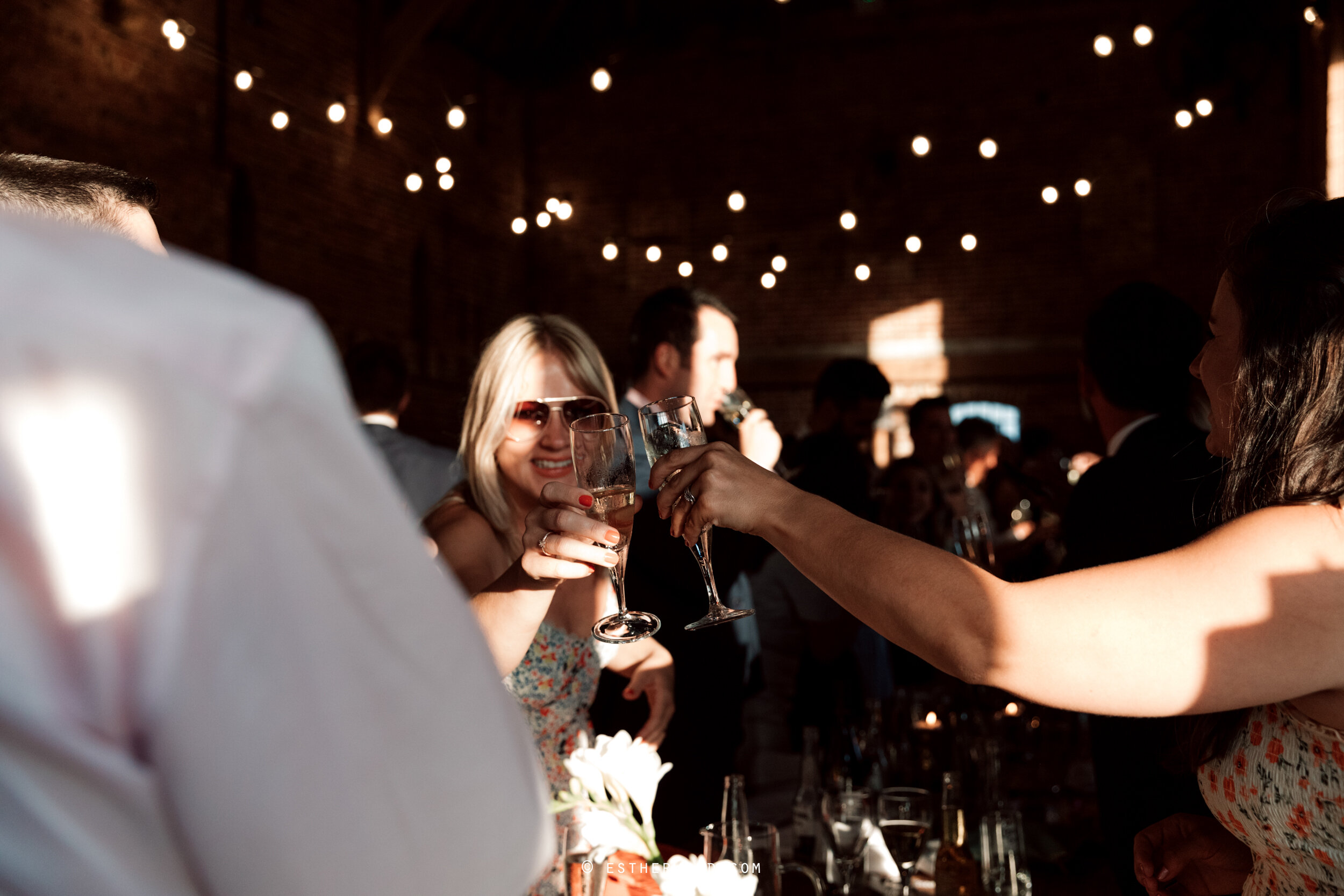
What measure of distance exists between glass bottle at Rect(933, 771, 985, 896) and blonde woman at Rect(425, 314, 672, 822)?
1.80ft

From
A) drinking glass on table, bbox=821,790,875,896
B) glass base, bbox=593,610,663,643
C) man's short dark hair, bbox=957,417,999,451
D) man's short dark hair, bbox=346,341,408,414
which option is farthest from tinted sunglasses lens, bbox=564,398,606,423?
man's short dark hair, bbox=957,417,999,451

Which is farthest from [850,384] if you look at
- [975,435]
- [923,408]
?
[975,435]

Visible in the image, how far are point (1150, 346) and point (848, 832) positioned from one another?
5.14 feet

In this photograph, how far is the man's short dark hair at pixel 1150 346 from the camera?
265cm

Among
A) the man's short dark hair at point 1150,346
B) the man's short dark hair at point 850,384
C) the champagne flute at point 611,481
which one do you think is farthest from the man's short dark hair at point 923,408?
the champagne flute at point 611,481

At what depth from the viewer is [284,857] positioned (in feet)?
1.48

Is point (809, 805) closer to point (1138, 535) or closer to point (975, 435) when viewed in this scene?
point (1138, 535)

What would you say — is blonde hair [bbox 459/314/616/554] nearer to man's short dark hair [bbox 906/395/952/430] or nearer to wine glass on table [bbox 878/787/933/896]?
wine glass on table [bbox 878/787/933/896]

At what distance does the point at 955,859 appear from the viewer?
1.77m

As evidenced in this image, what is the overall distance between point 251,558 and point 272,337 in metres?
0.09

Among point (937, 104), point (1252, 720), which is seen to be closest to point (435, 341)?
point (937, 104)

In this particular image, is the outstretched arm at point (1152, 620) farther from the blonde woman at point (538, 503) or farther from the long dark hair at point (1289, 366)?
the blonde woman at point (538, 503)

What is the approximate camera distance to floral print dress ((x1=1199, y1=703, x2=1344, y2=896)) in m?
1.22

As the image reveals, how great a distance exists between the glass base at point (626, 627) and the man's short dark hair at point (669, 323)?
6.03 ft
